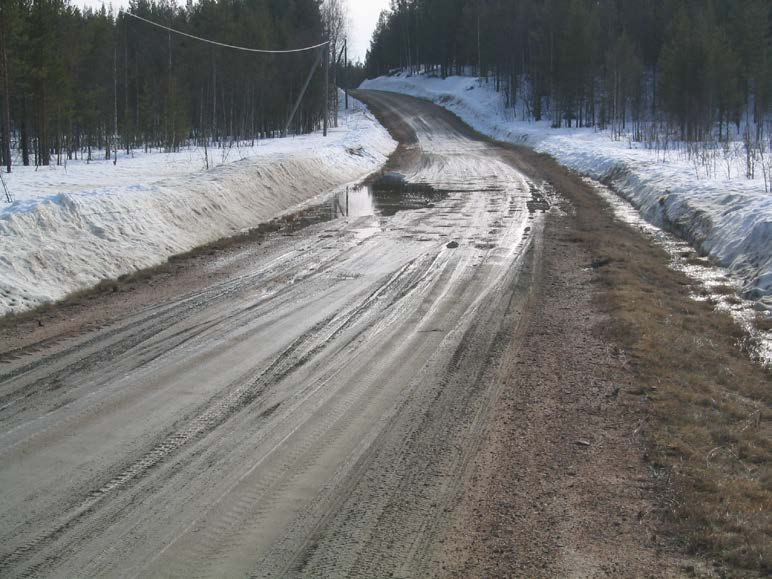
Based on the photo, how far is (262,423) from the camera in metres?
5.43

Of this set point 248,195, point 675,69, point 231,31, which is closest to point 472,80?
point 675,69

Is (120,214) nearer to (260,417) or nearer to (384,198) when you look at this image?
(260,417)

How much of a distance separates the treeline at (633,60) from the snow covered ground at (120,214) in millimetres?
28157

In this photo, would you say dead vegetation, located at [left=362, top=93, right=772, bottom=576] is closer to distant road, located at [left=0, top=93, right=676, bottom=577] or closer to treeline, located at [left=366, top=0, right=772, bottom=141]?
distant road, located at [left=0, top=93, right=676, bottom=577]

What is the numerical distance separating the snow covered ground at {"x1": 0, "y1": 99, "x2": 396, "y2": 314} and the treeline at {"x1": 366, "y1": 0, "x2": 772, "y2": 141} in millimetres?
28157

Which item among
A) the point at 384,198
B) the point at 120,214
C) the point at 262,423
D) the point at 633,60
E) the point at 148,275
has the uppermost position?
the point at 633,60

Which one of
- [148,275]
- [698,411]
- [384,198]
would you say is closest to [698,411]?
[698,411]

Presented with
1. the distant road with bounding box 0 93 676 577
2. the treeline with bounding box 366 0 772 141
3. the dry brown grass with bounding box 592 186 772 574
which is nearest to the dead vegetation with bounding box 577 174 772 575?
the dry brown grass with bounding box 592 186 772 574

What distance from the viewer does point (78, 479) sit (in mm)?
4535

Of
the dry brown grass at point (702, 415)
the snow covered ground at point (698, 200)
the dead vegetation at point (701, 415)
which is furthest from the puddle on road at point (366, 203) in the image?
the dry brown grass at point (702, 415)

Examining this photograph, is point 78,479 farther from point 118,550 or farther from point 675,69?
point 675,69

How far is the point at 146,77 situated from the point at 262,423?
178 feet

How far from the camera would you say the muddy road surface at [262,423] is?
12.7ft

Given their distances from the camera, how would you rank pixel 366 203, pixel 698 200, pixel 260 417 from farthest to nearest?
pixel 366 203 → pixel 698 200 → pixel 260 417
